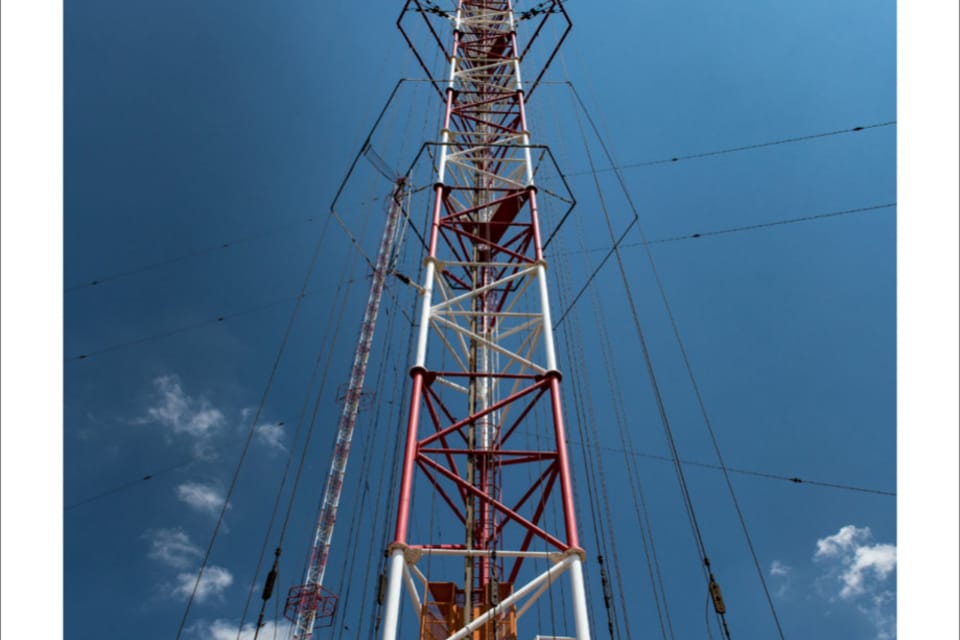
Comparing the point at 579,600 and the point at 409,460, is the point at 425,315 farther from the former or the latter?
the point at 579,600

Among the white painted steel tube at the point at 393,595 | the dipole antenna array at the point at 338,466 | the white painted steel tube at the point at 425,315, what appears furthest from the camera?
the dipole antenna array at the point at 338,466

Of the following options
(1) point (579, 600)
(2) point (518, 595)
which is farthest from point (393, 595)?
(1) point (579, 600)

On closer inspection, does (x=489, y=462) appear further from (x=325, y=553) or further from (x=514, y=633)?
(x=325, y=553)

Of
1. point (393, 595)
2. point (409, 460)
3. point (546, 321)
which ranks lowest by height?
point (393, 595)

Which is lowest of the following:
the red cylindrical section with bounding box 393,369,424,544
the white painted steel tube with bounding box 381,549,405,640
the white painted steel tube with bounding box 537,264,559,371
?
the white painted steel tube with bounding box 381,549,405,640

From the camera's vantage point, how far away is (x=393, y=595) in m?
6.86

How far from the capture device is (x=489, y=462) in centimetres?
1066

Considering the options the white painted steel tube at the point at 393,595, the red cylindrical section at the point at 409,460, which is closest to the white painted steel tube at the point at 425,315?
the red cylindrical section at the point at 409,460

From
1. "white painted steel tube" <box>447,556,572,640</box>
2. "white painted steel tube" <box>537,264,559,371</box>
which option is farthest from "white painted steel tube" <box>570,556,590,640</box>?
"white painted steel tube" <box>537,264,559,371</box>

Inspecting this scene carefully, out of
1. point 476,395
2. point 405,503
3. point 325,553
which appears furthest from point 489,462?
point 325,553

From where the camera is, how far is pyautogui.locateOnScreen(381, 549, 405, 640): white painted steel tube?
655 cm

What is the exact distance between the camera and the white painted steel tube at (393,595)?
6555mm

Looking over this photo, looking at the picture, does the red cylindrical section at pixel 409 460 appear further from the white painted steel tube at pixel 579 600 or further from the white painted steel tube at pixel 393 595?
the white painted steel tube at pixel 579 600

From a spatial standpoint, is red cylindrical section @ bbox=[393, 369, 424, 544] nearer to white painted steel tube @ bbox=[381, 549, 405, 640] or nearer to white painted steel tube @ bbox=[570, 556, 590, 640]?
white painted steel tube @ bbox=[381, 549, 405, 640]
